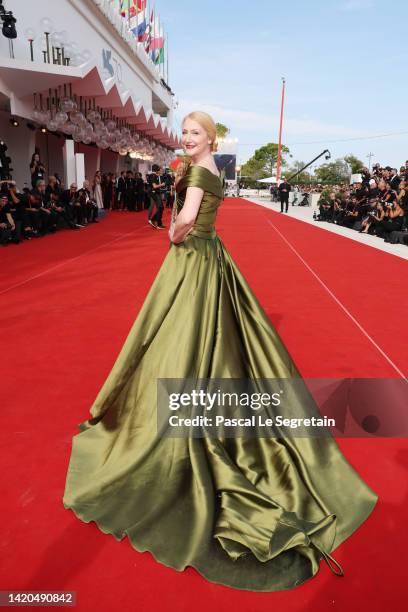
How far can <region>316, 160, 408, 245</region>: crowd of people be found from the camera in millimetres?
12453

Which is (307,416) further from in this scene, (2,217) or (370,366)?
(2,217)

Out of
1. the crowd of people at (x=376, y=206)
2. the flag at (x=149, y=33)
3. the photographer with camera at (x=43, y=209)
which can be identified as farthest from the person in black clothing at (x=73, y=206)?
the flag at (x=149, y=33)

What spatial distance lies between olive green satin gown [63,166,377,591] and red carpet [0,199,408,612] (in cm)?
8

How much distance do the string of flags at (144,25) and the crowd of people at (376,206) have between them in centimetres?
1958

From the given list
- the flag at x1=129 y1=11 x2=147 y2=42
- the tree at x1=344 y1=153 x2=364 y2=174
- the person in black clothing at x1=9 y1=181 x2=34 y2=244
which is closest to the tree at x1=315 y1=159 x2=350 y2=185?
the tree at x1=344 y1=153 x2=364 y2=174

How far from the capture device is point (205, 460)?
2018mm

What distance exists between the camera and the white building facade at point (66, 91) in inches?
496

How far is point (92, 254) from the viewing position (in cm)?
884

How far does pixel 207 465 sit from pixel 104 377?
157cm

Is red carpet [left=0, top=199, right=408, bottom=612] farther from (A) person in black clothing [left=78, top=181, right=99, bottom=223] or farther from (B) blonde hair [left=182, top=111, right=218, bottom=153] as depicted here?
(A) person in black clothing [left=78, top=181, right=99, bottom=223]

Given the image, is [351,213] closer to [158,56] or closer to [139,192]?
[139,192]

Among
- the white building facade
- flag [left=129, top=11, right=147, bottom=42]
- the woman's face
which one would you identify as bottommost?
the woman's face

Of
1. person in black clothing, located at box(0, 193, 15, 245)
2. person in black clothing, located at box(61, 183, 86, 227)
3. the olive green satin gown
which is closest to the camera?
the olive green satin gown

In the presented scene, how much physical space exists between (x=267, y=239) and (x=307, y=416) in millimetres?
10113
